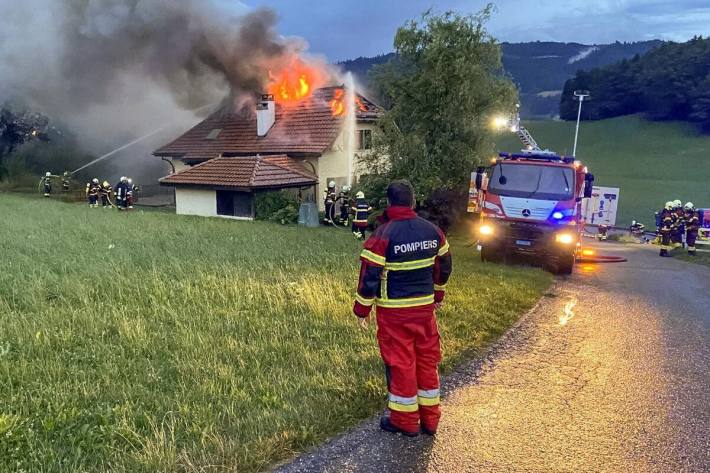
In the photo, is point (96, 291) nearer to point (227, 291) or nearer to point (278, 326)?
point (227, 291)

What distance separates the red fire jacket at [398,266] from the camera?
12.1ft

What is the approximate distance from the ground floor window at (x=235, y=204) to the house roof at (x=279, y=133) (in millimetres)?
3444

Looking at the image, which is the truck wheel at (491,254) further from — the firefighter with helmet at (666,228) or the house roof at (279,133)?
the house roof at (279,133)

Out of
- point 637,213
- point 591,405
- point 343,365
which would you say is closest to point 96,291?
point 343,365

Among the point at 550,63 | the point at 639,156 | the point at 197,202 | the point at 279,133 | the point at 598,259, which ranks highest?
the point at 550,63

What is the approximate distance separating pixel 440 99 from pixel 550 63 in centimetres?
11541

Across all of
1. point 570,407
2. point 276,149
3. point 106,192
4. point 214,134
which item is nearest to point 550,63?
point 214,134

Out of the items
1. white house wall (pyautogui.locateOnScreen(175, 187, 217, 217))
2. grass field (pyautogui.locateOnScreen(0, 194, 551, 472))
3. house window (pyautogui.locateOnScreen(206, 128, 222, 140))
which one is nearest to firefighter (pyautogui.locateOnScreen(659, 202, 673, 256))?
grass field (pyautogui.locateOnScreen(0, 194, 551, 472))

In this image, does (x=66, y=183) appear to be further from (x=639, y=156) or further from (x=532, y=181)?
(x=639, y=156)

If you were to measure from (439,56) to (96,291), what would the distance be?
12142 millimetres

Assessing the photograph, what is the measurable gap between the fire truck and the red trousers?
284 inches

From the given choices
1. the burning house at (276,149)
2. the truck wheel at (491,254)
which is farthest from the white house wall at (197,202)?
the truck wheel at (491,254)

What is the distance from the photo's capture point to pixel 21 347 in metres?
4.84

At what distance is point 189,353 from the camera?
4871 millimetres
